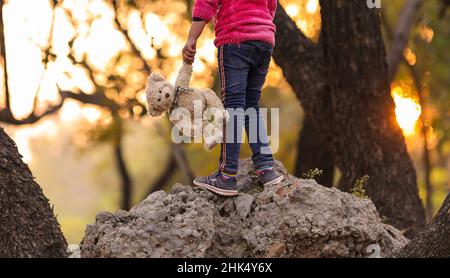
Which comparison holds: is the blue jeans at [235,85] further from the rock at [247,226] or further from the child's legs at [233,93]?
the rock at [247,226]

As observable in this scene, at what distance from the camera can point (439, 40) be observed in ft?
44.8

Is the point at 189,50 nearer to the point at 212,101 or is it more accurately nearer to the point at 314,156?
the point at 212,101

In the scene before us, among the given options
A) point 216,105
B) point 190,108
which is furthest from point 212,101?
point 190,108

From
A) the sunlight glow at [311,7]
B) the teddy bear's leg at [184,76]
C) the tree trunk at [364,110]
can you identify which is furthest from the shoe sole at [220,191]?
the sunlight glow at [311,7]

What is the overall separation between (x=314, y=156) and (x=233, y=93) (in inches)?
186

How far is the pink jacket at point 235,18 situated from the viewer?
478 centimetres

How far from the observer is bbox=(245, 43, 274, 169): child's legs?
16.5ft

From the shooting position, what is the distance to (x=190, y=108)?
477 cm

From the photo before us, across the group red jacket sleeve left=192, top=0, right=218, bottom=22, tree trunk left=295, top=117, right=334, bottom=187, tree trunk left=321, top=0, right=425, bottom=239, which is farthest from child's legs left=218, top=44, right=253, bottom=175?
tree trunk left=295, top=117, right=334, bottom=187

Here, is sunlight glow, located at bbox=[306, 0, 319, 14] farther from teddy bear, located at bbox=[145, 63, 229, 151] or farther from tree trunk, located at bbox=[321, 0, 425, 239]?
teddy bear, located at bbox=[145, 63, 229, 151]

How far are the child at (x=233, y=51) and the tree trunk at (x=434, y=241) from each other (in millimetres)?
984

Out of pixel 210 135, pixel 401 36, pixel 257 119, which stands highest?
pixel 401 36
